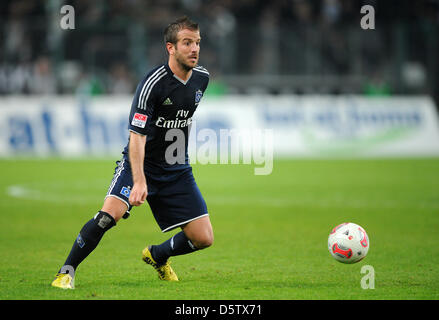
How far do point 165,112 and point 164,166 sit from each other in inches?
20.3

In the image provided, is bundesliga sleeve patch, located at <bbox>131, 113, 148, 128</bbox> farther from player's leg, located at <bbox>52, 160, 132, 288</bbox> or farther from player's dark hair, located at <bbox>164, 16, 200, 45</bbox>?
player's dark hair, located at <bbox>164, 16, 200, 45</bbox>

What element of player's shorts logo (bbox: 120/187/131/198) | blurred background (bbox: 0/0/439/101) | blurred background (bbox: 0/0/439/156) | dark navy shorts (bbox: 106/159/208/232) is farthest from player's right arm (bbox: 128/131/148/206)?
blurred background (bbox: 0/0/439/101)

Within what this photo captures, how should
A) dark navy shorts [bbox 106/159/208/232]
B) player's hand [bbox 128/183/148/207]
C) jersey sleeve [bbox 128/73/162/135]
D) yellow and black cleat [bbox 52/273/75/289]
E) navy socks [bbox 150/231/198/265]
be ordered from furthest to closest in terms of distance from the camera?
navy socks [bbox 150/231/198/265], dark navy shorts [bbox 106/159/208/232], jersey sleeve [bbox 128/73/162/135], yellow and black cleat [bbox 52/273/75/289], player's hand [bbox 128/183/148/207]

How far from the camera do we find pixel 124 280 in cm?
678

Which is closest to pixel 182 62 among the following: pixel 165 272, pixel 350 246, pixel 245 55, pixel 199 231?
pixel 199 231

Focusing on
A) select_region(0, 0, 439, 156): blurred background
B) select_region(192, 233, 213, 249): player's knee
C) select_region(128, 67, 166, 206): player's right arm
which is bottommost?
select_region(192, 233, 213, 249): player's knee

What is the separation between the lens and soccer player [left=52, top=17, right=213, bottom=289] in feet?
20.7

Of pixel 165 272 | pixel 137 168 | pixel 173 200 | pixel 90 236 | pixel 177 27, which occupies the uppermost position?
pixel 177 27

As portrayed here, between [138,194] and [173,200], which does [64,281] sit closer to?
[138,194]

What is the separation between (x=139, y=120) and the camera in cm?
629

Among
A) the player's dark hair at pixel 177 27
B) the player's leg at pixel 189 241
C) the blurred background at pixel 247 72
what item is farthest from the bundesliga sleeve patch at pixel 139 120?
the blurred background at pixel 247 72

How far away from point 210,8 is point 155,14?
1.95 m

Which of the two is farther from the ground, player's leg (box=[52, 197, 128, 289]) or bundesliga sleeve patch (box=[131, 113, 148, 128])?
bundesliga sleeve patch (box=[131, 113, 148, 128])

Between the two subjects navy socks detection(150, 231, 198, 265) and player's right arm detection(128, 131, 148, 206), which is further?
navy socks detection(150, 231, 198, 265)
